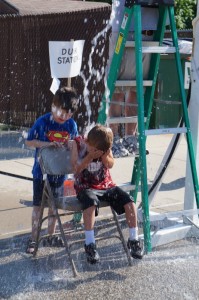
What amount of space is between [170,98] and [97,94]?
6.05ft

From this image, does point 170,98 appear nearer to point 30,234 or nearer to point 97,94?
point 97,94

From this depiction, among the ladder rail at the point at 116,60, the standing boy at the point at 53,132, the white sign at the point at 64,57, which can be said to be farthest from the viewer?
the white sign at the point at 64,57

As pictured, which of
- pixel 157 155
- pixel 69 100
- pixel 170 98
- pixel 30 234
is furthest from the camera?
pixel 170 98

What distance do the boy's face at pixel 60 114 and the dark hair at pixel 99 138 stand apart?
0.36 metres

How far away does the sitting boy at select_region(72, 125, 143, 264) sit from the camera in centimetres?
481

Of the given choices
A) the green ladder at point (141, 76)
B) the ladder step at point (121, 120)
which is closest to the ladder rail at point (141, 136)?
the green ladder at point (141, 76)

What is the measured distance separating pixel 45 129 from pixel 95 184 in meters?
0.64

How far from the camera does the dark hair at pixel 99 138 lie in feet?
15.9

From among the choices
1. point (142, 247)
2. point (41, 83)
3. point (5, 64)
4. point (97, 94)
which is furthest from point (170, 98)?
point (142, 247)

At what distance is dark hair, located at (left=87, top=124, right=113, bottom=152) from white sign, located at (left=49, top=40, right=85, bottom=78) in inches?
51.2

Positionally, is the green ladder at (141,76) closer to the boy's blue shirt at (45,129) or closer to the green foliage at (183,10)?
the boy's blue shirt at (45,129)

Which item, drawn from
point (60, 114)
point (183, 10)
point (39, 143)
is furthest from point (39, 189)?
point (183, 10)

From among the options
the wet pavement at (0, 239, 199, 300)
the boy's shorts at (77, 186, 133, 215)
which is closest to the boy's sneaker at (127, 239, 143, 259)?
the wet pavement at (0, 239, 199, 300)

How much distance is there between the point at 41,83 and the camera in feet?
46.6
